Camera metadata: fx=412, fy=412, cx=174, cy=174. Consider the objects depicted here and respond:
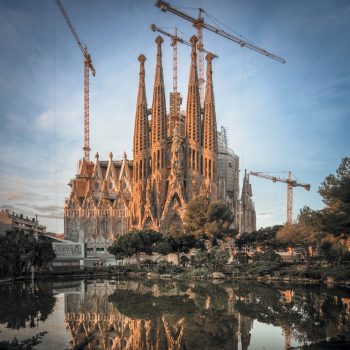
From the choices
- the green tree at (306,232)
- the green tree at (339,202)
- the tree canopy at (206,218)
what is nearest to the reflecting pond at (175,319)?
the green tree at (339,202)

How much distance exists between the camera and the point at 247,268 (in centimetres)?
4194

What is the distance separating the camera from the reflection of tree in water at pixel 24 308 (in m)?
16.8

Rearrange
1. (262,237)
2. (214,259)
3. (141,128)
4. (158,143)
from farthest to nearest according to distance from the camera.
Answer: (141,128)
(158,143)
(262,237)
(214,259)

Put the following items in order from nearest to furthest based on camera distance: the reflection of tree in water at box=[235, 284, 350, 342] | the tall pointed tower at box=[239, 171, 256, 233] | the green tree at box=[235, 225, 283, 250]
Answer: the reflection of tree in water at box=[235, 284, 350, 342]
the green tree at box=[235, 225, 283, 250]
the tall pointed tower at box=[239, 171, 256, 233]

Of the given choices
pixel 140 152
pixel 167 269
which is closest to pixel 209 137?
pixel 140 152

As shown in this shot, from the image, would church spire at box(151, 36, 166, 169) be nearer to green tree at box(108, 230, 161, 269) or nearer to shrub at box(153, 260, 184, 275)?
green tree at box(108, 230, 161, 269)

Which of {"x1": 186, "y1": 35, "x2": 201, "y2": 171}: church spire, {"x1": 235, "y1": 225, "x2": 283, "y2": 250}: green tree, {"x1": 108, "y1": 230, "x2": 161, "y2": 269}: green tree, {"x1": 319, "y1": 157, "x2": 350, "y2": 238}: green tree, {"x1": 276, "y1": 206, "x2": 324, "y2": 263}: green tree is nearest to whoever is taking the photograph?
{"x1": 319, "y1": 157, "x2": 350, "y2": 238}: green tree

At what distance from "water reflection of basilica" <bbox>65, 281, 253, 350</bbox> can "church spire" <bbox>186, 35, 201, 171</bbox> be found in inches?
2044

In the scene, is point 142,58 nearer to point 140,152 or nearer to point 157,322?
point 140,152

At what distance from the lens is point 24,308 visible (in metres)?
20.4

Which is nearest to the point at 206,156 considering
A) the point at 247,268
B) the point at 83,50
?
the point at 247,268

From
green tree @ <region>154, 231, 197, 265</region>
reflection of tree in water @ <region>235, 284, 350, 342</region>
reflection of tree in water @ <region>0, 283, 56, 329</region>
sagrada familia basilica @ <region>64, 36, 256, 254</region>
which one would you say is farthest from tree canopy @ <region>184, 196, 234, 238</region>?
reflection of tree in water @ <region>0, 283, 56, 329</region>

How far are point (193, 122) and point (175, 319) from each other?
62.3 meters

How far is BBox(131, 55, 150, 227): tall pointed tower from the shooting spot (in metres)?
75.6
